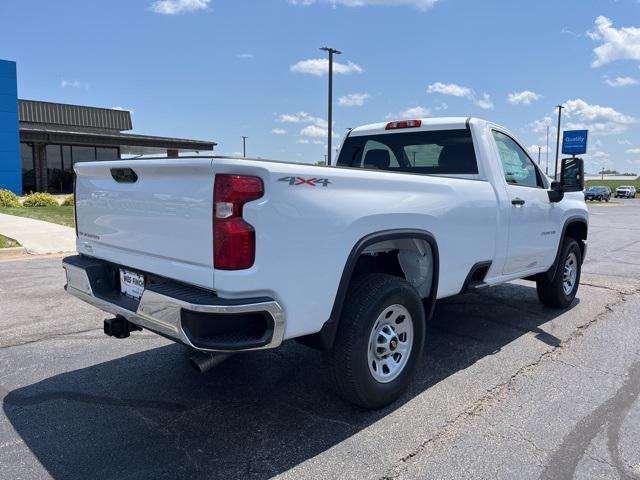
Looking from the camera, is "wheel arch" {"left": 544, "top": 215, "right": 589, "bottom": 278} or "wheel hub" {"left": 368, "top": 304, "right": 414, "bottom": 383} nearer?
"wheel hub" {"left": 368, "top": 304, "right": 414, "bottom": 383}

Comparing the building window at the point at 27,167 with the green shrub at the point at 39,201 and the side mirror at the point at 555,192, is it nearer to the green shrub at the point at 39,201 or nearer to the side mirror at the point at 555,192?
the green shrub at the point at 39,201

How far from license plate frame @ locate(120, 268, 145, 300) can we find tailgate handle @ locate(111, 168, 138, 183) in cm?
59

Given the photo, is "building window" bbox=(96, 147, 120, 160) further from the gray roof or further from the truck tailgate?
the truck tailgate

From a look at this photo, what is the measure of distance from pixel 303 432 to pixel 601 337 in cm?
356

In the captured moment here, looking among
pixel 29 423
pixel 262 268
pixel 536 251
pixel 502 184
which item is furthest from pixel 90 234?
pixel 536 251

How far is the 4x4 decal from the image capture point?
2779mm

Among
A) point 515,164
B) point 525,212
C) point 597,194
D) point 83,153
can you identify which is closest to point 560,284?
point 525,212

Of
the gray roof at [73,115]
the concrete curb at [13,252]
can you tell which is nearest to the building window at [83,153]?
the gray roof at [73,115]

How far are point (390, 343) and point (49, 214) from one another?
16.4m

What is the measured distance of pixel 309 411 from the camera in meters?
3.56

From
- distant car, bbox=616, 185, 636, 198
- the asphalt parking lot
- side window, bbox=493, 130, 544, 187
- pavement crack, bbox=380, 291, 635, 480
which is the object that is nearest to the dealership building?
the asphalt parking lot

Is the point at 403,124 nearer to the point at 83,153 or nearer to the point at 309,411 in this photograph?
the point at 309,411

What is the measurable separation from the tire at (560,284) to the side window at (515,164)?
101 cm

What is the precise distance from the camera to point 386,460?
2963 millimetres
